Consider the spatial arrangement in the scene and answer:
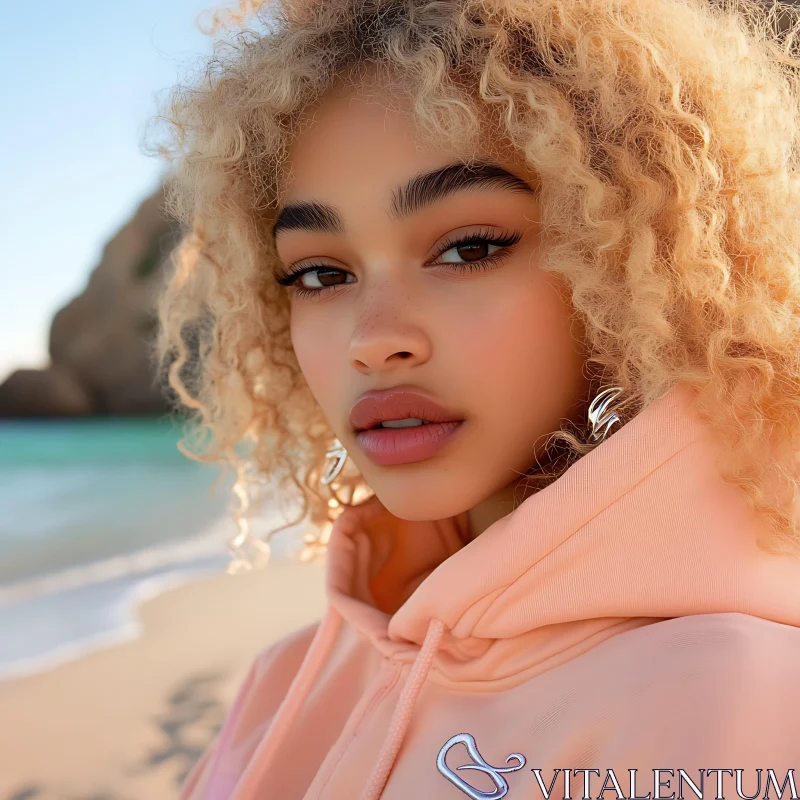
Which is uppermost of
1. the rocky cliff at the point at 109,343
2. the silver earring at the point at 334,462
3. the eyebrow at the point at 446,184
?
the rocky cliff at the point at 109,343

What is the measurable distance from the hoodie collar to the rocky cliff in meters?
20.7

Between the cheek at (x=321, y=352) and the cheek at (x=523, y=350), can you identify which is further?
the cheek at (x=321, y=352)

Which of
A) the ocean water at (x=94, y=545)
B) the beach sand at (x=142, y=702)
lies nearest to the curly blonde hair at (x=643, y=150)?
the ocean water at (x=94, y=545)

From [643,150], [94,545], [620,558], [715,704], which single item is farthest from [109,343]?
[715,704]

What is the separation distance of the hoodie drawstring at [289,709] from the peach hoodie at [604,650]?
0.23 meters

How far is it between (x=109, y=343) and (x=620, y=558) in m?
21.8

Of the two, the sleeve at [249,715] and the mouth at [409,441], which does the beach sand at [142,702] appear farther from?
the mouth at [409,441]

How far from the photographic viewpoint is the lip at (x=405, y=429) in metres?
1.27

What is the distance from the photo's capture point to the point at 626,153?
126 cm

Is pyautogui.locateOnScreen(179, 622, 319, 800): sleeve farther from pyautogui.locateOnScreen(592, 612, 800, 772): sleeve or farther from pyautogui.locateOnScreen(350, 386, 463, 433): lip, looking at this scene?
pyautogui.locateOnScreen(592, 612, 800, 772): sleeve

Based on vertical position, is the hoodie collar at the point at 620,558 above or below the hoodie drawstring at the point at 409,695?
above

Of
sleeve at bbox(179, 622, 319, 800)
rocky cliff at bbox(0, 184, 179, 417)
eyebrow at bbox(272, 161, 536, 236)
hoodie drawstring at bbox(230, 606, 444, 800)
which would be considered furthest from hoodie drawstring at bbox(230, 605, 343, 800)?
rocky cliff at bbox(0, 184, 179, 417)

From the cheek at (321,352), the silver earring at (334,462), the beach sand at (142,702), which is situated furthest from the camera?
the beach sand at (142,702)

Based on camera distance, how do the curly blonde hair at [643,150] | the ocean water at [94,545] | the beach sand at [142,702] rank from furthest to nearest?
the ocean water at [94,545]
the beach sand at [142,702]
the curly blonde hair at [643,150]
